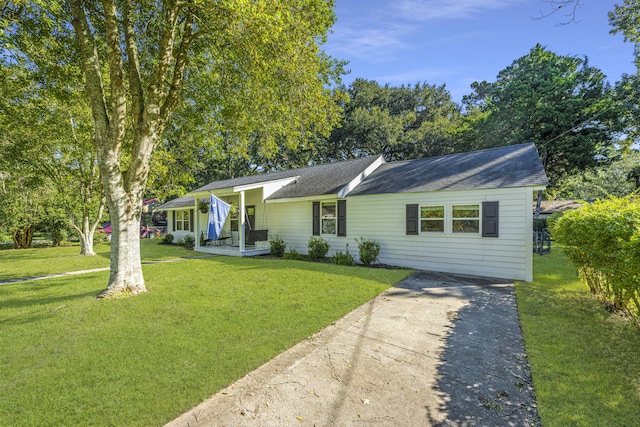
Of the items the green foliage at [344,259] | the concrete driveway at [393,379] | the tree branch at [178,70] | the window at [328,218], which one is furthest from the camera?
the window at [328,218]

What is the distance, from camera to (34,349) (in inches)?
146

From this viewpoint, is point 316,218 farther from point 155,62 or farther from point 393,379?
point 393,379

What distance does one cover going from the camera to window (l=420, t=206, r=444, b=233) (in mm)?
9289

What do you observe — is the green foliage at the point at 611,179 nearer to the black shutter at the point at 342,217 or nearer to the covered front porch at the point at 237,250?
the black shutter at the point at 342,217

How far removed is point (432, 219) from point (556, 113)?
682 inches

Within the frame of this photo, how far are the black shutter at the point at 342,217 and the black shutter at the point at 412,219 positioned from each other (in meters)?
2.61

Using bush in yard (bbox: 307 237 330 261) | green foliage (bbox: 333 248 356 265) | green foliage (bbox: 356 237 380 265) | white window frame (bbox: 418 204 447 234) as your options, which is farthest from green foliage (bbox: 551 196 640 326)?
bush in yard (bbox: 307 237 330 261)

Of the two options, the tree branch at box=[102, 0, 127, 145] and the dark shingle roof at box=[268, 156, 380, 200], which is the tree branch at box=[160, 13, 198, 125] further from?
the dark shingle roof at box=[268, 156, 380, 200]

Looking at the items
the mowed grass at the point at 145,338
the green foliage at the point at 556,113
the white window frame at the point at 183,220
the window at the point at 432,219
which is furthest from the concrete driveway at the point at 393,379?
the green foliage at the point at 556,113

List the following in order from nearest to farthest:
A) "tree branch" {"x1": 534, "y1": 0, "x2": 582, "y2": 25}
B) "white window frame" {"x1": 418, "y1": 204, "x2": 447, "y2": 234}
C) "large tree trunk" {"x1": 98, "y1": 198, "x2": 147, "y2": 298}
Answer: "tree branch" {"x1": 534, "y1": 0, "x2": 582, "y2": 25}, "large tree trunk" {"x1": 98, "y1": 198, "x2": 147, "y2": 298}, "white window frame" {"x1": 418, "y1": 204, "x2": 447, "y2": 234}

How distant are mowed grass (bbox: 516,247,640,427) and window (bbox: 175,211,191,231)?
1845cm

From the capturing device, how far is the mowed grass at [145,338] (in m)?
2.63

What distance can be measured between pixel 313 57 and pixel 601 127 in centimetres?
2259

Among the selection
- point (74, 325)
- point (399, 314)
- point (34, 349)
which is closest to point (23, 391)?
point (34, 349)
